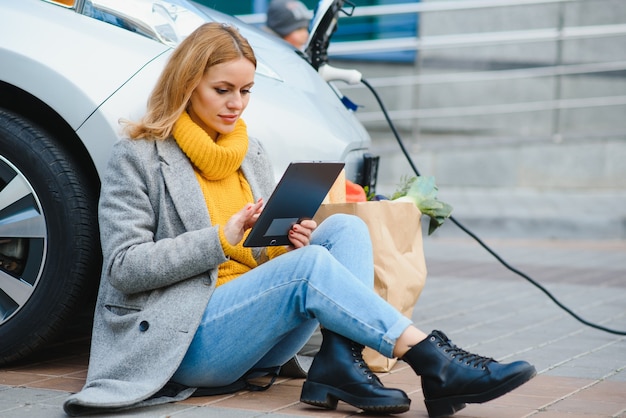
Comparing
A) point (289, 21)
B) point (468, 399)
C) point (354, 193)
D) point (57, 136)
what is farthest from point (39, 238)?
point (289, 21)

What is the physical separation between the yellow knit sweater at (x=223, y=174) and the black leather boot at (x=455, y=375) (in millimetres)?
647

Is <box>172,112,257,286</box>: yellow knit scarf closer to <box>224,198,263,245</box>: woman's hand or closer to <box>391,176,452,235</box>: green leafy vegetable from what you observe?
<box>224,198,263,245</box>: woman's hand

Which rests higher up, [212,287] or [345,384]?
[212,287]

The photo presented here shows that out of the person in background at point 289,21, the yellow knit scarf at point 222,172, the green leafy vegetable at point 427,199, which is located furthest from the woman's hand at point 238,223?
the person in background at point 289,21

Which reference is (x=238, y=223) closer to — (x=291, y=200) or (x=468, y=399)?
(x=291, y=200)

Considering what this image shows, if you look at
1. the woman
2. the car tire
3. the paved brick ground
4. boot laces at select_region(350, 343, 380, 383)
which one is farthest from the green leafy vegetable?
the car tire

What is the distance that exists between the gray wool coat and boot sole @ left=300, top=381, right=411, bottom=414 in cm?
39

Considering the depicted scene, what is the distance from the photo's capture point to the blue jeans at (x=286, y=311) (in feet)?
9.75

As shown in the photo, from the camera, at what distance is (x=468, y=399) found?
9.57ft

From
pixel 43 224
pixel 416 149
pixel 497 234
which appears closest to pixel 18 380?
pixel 43 224

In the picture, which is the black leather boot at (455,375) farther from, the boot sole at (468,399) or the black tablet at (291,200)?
the black tablet at (291,200)

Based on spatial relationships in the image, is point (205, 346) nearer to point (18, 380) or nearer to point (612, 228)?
point (18, 380)

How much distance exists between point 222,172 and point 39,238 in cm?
72

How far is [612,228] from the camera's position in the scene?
8.46 m
